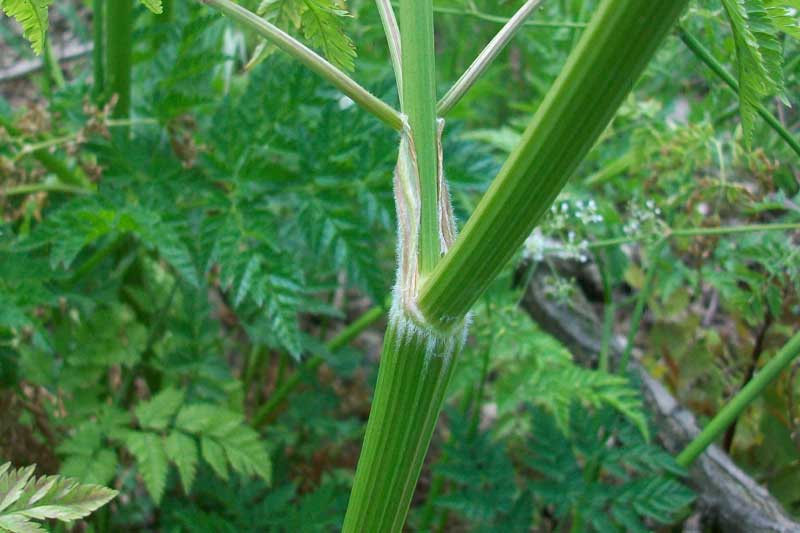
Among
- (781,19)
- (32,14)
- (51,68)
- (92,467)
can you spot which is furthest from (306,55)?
(51,68)

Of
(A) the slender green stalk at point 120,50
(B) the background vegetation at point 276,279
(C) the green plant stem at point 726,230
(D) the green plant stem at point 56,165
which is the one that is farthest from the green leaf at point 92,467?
(C) the green plant stem at point 726,230

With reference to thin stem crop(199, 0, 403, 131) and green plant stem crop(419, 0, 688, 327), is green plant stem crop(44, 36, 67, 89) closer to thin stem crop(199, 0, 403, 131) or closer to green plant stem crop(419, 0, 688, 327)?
thin stem crop(199, 0, 403, 131)

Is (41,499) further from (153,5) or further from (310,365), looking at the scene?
(310,365)

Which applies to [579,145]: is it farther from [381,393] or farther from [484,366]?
[484,366]

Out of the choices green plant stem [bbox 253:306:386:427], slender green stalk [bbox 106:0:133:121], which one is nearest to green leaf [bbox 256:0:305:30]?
slender green stalk [bbox 106:0:133:121]

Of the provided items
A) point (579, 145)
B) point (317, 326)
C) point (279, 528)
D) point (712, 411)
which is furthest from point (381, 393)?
point (317, 326)

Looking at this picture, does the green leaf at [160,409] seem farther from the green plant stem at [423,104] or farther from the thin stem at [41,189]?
the green plant stem at [423,104]
